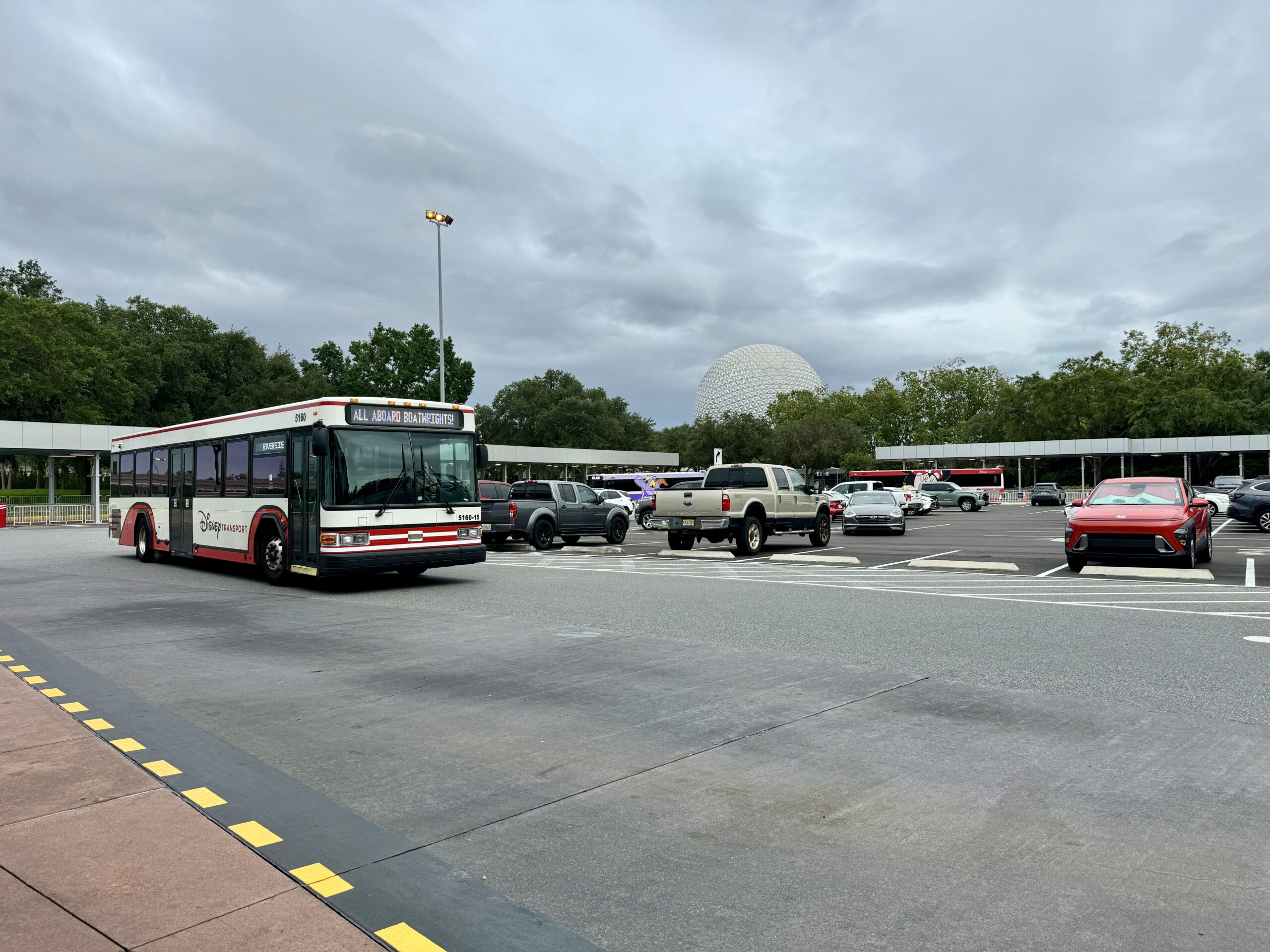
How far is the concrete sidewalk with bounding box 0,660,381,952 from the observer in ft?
10.9

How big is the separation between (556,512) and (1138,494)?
14.5 metres

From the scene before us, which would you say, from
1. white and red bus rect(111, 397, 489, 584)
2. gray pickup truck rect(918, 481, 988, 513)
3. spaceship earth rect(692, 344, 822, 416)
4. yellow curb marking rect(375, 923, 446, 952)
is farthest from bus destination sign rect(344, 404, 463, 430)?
spaceship earth rect(692, 344, 822, 416)

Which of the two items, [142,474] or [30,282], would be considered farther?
[30,282]

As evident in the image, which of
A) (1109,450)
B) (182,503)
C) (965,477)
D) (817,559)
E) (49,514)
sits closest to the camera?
(182,503)

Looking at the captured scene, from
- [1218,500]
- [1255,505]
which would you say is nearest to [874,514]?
[1255,505]

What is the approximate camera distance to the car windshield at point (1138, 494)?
55.6 feet

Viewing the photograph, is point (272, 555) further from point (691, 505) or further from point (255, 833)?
point (255, 833)

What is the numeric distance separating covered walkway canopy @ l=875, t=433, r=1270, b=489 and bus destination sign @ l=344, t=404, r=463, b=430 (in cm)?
6675

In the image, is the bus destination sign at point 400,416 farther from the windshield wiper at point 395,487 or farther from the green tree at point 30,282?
the green tree at point 30,282

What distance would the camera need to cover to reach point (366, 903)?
11.8 feet

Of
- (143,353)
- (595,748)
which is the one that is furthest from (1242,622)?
(143,353)

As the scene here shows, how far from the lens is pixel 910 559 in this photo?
811 inches

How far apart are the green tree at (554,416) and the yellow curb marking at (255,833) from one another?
8609cm

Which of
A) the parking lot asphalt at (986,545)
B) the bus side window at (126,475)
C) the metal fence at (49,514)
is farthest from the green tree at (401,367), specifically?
the bus side window at (126,475)
